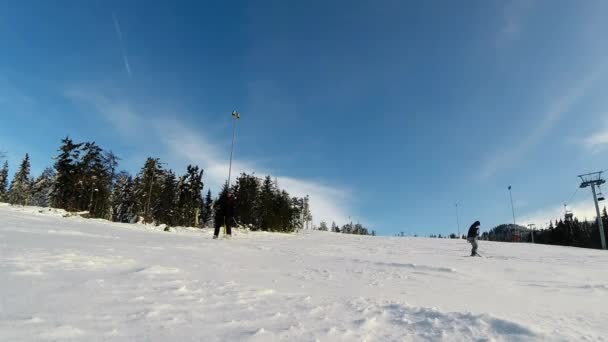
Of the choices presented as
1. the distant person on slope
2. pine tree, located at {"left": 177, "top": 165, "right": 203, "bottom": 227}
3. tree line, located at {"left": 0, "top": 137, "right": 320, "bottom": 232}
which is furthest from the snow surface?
pine tree, located at {"left": 177, "top": 165, "right": 203, "bottom": 227}

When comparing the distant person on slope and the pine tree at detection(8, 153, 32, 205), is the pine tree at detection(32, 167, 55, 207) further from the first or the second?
the distant person on slope

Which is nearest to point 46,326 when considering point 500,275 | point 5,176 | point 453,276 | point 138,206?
point 453,276

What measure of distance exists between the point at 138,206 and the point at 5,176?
116ft

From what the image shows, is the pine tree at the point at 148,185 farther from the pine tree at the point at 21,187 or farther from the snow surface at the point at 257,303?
the snow surface at the point at 257,303

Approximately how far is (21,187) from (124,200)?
22.5 metres

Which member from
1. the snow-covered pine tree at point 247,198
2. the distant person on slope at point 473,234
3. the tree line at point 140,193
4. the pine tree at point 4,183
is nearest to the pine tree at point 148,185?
the tree line at point 140,193

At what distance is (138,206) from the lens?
226ft

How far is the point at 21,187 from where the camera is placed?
72250 millimetres

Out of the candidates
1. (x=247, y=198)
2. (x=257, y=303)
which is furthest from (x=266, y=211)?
(x=257, y=303)

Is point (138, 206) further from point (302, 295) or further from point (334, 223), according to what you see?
point (334, 223)

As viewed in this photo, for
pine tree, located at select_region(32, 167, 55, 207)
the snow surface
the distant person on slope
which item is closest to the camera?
the snow surface

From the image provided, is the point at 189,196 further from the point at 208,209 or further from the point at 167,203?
the point at 208,209

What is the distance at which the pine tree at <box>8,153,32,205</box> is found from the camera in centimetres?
7131

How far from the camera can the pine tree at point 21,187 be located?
7131 centimetres
